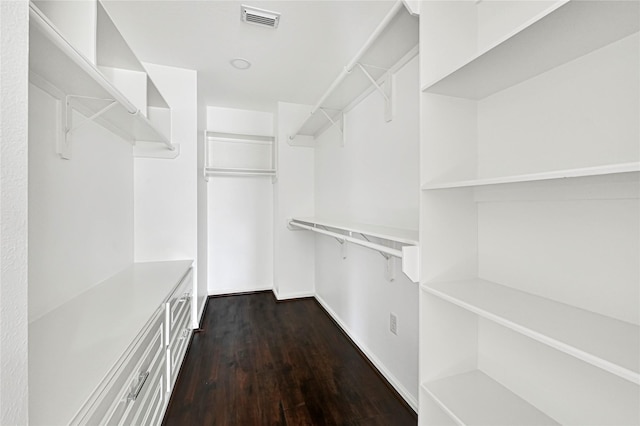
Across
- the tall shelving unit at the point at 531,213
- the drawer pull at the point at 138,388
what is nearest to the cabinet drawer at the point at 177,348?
the drawer pull at the point at 138,388

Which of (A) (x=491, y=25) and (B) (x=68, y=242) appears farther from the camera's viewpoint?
(B) (x=68, y=242)

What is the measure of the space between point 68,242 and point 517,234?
2.05m

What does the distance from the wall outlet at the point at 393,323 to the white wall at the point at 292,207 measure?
69.3 inches

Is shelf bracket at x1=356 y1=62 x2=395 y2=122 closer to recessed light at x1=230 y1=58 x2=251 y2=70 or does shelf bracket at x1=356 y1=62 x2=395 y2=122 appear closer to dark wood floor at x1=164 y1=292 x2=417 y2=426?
recessed light at x1=230 y1=58 x2=251 y2=70

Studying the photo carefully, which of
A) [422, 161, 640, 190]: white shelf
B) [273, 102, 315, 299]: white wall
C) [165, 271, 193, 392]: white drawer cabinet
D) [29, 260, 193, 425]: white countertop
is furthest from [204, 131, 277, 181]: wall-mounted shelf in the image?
[422, 161, 640, 190]: white shelf

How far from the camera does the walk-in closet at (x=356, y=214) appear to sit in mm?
741

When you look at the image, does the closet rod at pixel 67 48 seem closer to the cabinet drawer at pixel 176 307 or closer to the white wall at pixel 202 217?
the cabinet drawer at pixel 176 307

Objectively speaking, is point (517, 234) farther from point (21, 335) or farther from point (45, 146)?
point (45, 146)

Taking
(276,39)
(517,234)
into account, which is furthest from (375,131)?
(517,234)

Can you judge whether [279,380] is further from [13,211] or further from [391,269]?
[13,211]

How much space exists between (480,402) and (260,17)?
7.62 feet

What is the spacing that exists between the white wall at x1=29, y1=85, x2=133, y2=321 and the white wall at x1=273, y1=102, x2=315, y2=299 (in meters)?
1.65

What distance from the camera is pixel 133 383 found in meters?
1.07

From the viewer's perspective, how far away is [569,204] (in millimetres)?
877
